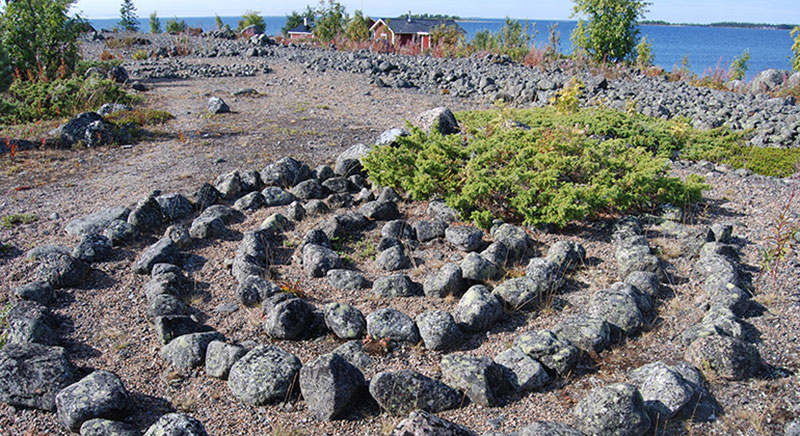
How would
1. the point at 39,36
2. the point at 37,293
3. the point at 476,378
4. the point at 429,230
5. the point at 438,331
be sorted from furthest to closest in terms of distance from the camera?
the point at 39,36, the point at 429,230, the point at 37,293, the point at 438,331, the point at 476,378

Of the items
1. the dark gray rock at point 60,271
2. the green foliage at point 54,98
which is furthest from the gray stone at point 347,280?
the green foliage at point 54,98

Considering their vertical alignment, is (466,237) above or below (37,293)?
above

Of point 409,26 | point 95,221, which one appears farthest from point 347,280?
point 409,26

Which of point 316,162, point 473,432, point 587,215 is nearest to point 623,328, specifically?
point 473,432

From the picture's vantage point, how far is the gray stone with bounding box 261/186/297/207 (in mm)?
7379

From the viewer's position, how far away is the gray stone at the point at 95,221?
6.62 meters

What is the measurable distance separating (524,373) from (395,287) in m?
1.65

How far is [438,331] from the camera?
4.39 meters

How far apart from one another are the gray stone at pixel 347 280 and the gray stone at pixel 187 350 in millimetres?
1374

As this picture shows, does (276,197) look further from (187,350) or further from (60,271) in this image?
(187,350)

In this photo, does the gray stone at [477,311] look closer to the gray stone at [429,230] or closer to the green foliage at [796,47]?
the gray stone at [429,230]

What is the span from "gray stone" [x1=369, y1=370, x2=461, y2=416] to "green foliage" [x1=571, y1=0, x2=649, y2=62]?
1649 cm

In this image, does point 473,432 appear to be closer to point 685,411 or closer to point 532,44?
point 685,411

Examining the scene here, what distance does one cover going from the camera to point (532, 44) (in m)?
22.1
